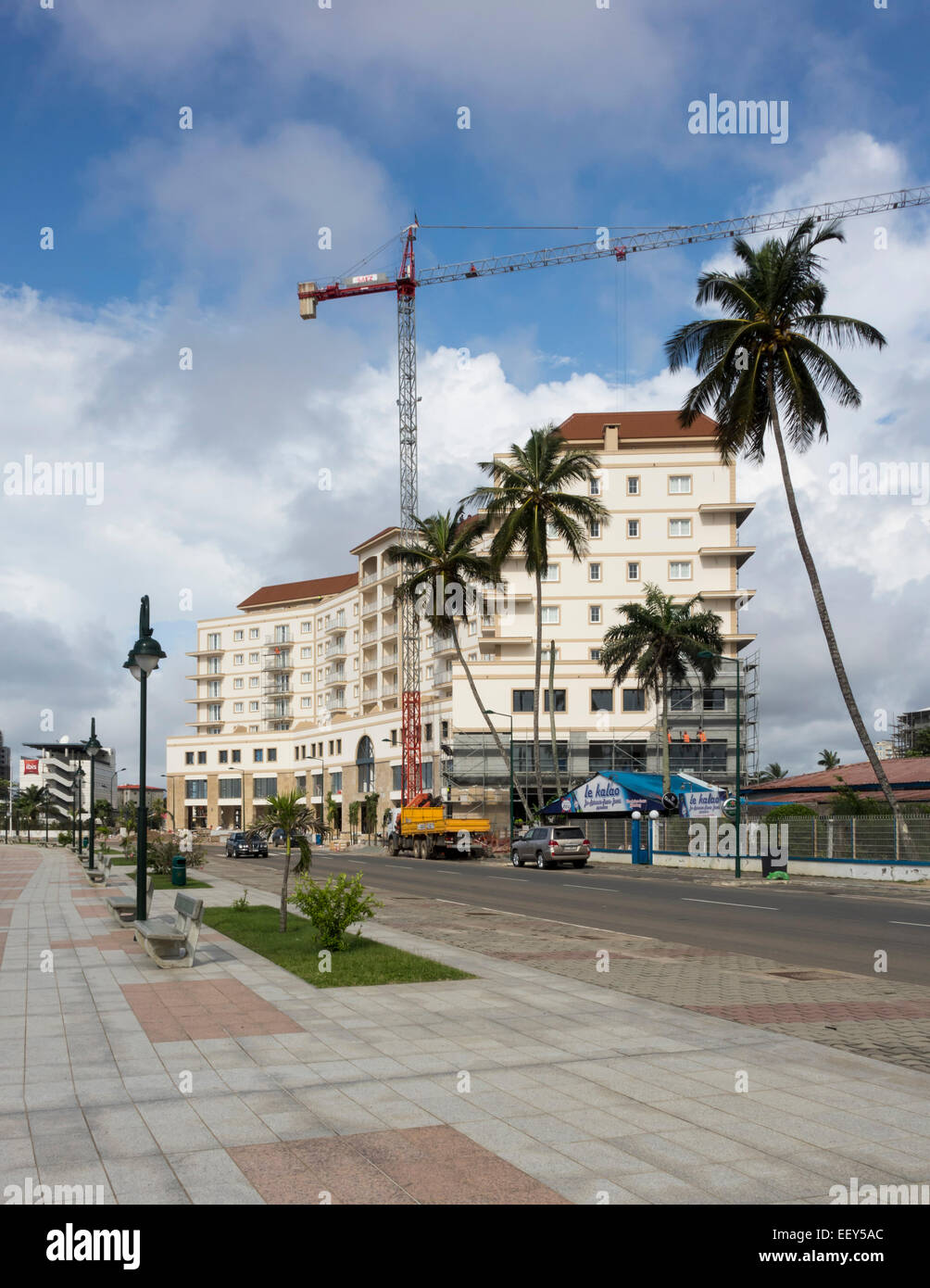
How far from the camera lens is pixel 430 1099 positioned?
23.6ft

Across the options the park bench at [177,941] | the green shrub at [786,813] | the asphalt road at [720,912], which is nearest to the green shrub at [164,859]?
the asphalt road at [720,912]

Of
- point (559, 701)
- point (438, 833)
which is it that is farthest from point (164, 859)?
point (559, 701)

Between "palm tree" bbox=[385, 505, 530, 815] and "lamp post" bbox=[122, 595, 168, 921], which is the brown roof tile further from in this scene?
"lamp post" bbox=[122, 595, 168, 921]

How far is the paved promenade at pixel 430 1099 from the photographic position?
5586mm

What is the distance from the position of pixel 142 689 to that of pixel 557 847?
26.3m

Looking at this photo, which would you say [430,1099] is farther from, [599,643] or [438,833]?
[599,643]

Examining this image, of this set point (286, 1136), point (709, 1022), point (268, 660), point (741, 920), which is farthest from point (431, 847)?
point (268, 660)

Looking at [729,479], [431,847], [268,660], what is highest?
[729,479]

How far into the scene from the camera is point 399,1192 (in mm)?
5371

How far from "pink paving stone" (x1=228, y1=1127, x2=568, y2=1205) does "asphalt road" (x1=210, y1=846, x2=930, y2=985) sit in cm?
846

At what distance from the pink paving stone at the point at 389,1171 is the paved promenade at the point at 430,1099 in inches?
0.6

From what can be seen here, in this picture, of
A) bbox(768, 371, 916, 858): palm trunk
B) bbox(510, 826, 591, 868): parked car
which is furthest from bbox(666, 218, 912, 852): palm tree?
bbox(510, 826, 591, 868): parked car
